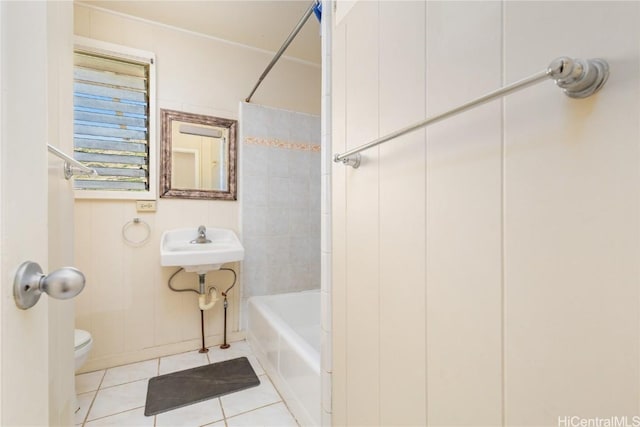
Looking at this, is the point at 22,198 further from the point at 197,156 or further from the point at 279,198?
the point at 279,198

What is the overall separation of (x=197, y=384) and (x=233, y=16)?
242 cm

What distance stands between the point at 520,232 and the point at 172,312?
2.25 metres

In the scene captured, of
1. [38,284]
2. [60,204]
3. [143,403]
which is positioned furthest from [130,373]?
[38,284]

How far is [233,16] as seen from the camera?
1.95m

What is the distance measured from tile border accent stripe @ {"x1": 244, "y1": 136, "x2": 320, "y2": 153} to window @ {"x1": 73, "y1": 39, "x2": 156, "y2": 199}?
0.69 metres

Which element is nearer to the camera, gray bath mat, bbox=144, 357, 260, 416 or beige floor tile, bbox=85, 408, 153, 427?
beige floor tile, bbox=85, 408, 153, 427

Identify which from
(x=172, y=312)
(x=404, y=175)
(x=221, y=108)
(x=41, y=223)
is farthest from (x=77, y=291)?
(x=221, y=108)

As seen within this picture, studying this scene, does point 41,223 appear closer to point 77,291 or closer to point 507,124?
point 77,291

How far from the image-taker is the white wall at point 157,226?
6.09ft

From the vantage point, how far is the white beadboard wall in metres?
0.39

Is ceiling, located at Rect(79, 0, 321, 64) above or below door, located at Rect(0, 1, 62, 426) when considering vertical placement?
above

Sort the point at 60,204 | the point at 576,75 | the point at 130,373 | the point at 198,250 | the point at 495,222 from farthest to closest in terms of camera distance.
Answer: the point at 198,250 → the point at 130,373 → the point at 60,204 → the point at 495,222 → the point at 576,75

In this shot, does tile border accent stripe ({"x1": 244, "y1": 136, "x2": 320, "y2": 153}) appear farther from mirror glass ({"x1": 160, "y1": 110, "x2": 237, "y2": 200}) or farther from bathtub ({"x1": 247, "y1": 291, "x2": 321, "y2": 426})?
bathtub ({"x1": 247, "y1": 291, "x2": 321, "y2": 426})

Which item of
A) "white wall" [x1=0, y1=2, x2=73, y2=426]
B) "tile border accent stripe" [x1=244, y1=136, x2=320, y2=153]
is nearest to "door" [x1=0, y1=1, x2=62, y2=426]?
"white wall" [x1=0, y1=2, x2=73, y2=426]
